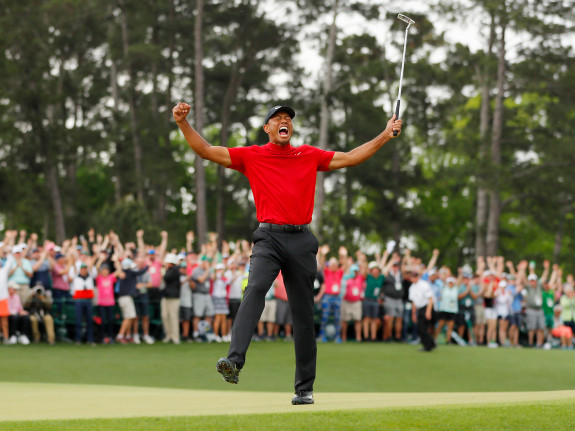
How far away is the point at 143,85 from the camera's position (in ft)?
162

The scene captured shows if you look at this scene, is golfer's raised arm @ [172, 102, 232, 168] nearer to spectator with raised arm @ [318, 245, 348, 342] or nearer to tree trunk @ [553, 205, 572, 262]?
spectator with raised arm @ [318, 245, 348, 342]

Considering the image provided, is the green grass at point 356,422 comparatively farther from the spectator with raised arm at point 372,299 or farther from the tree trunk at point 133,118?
the tree trunk at point 133,118

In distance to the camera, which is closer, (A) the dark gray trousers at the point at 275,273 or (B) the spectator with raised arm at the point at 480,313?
(A) the dark gray trousers at the point at 275,273

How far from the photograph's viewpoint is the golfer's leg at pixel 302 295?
8078mm

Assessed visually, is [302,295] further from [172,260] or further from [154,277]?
[172,260]

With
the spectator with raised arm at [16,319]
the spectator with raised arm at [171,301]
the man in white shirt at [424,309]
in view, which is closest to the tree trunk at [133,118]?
the spectator with raised arm at [171,301]

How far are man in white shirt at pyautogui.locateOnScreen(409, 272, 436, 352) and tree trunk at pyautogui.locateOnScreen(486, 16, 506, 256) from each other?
57.9 ft

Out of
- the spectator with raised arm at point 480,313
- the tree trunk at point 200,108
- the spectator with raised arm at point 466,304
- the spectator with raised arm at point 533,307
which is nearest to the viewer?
the spectator with raised arm at point 466,304

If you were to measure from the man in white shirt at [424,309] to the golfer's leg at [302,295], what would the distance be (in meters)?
13.7

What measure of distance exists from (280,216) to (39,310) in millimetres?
13684

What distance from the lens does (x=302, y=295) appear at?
823 cm

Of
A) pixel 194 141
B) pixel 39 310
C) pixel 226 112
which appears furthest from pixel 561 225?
pixel 194 141

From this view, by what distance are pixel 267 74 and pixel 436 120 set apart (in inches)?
332

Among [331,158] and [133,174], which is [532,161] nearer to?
[133,174]
